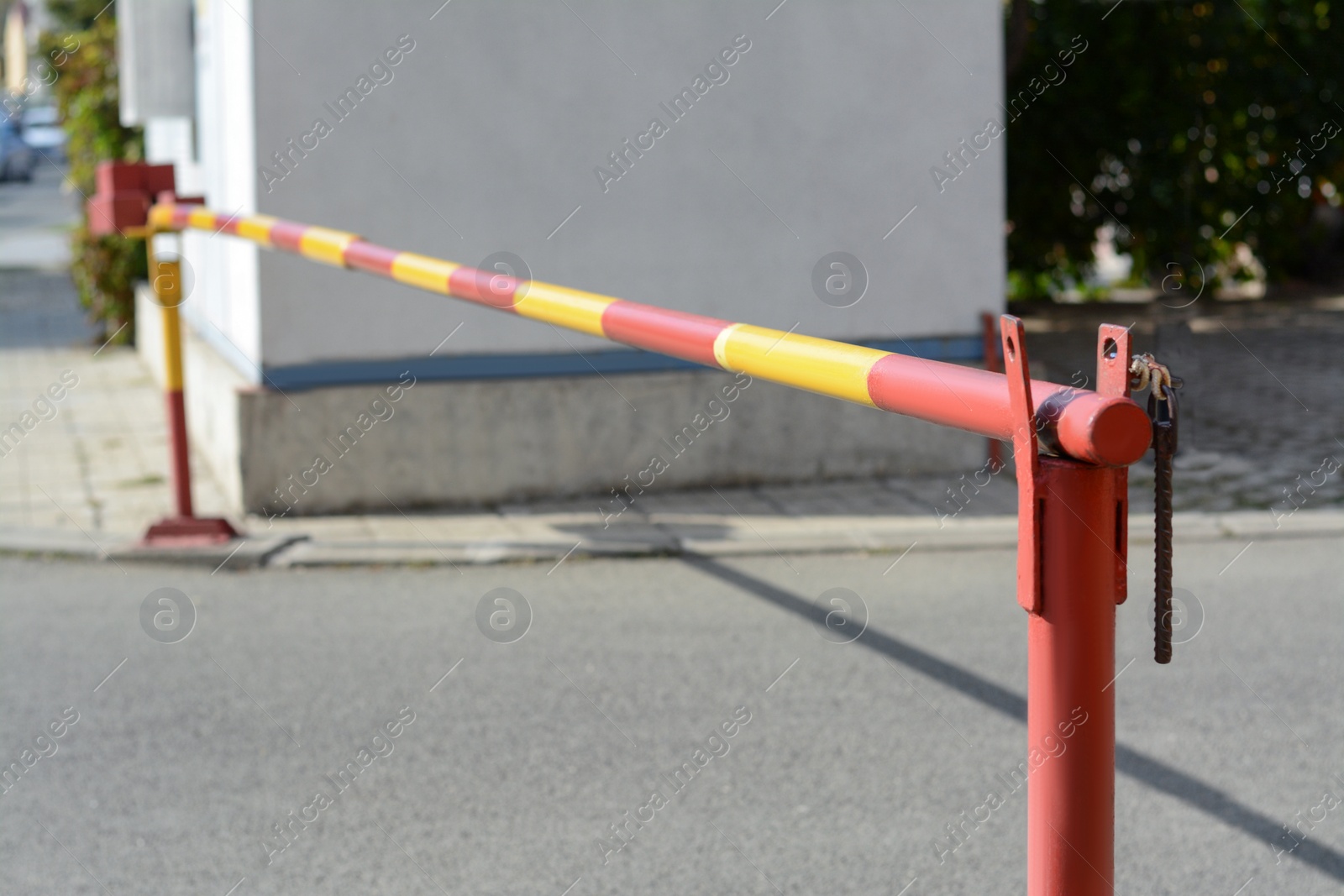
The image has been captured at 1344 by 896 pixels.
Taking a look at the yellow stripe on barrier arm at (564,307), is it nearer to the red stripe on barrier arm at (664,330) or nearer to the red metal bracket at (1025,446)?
the red stripe on barrier arm at (664,330)

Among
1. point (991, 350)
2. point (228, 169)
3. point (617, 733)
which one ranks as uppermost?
point (228, 169)

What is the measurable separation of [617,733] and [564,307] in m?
1.51

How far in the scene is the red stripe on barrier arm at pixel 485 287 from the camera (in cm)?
404

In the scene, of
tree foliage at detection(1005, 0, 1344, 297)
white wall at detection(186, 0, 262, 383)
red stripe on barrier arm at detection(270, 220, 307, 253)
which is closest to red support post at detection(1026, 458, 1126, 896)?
red stripe on barrier arm at detection(270, 220, 307, 253)

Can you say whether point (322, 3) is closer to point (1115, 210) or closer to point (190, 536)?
point (190, 536)

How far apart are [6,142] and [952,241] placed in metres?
37.4

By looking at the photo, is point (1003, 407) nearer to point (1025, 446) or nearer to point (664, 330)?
point (1025, 446)

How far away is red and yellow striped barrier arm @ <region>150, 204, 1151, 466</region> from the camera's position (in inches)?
67.4

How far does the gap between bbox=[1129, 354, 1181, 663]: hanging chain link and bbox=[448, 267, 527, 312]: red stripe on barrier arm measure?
239 centimetres

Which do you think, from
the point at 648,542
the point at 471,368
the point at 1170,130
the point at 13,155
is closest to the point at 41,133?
the point at 13,155

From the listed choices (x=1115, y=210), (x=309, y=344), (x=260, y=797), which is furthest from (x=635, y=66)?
(x=1115, y=210)

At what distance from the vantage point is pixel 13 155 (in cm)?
3944

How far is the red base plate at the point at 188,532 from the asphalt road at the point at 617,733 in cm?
29

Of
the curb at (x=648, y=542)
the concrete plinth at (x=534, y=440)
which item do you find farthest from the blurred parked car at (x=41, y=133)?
Answer: the curb at (x=648, y=542)
